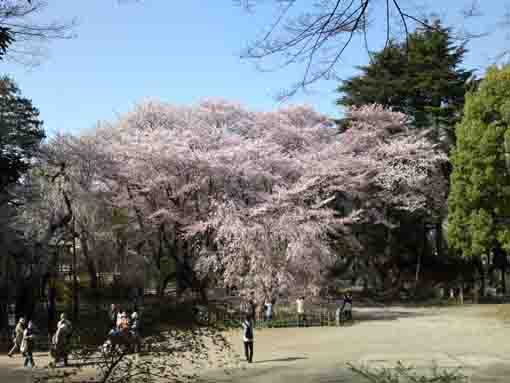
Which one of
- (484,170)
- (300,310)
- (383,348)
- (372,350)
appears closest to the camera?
(372,350)

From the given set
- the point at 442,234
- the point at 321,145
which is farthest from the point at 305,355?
the point at 442,234

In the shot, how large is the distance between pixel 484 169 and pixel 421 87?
756 centimetres

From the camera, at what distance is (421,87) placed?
30344 mm

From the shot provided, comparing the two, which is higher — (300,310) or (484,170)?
(484,170)

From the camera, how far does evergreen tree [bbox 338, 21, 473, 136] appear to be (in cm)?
2991

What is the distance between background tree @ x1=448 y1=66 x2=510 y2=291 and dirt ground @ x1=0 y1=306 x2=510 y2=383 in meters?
4.77

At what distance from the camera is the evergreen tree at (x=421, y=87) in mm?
29906

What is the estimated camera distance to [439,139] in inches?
1241

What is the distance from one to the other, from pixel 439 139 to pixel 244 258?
16.3 m

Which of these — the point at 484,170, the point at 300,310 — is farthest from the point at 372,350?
the point at 484,170

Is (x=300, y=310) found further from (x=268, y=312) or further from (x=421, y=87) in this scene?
(x=421, y=87)

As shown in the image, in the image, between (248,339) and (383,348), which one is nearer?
(248,339)

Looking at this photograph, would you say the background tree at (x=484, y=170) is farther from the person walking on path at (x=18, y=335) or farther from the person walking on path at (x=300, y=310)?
the person walking on path at (x=18, y=335)

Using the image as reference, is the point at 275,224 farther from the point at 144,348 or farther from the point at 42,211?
the point at 144,348
